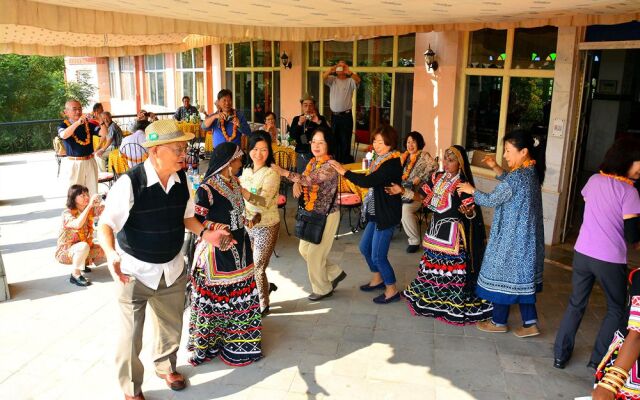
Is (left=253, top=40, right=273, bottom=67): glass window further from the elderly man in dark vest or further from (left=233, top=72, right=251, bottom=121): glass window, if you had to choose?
the elderly man in dark vest

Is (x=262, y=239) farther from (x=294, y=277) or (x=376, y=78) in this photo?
(x=376, y=78)

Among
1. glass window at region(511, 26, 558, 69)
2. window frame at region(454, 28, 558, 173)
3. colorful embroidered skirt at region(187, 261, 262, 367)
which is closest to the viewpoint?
colorful embroidered skirt at region(187, 261, 262, 367)

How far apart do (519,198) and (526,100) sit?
3723 millimetres

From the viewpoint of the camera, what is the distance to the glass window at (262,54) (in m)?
13.0

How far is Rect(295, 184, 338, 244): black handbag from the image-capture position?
4.59m

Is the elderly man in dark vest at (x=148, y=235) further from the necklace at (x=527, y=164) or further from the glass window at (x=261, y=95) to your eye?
the glass window at (x=261, y=95)

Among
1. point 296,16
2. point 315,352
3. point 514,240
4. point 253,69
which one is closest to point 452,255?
point 514,240

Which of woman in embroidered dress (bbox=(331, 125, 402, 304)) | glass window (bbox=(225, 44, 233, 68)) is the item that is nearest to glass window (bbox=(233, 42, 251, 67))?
glass window (bbox=(225, 44, 233, 68))

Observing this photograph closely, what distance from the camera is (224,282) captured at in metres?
3.79

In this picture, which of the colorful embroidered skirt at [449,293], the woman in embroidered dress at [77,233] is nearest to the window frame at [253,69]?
the woman in embroidered dress at [77,233]

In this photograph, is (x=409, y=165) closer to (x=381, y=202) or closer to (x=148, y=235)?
(x=381, y=202)

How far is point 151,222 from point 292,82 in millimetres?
9049

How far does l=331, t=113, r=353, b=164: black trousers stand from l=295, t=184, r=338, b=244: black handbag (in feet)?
14.6

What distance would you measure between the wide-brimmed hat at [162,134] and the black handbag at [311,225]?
5.46 ft
